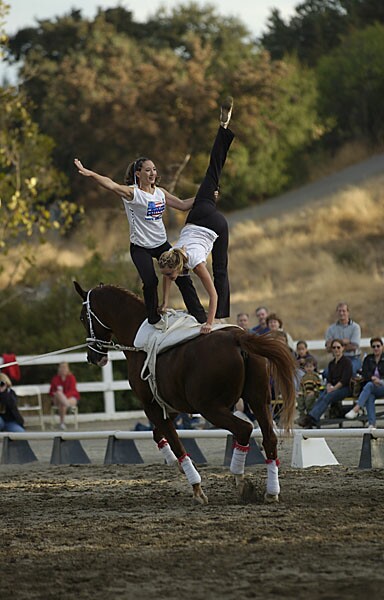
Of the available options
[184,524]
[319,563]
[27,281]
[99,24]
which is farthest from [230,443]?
[99,24]

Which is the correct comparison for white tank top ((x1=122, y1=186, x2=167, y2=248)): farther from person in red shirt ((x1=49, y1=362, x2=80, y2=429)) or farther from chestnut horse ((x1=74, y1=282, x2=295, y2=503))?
person in red shirt ((x1=49, y1=362, x2=80, y2=429))

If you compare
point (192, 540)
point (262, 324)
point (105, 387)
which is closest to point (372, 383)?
point (262, 324)

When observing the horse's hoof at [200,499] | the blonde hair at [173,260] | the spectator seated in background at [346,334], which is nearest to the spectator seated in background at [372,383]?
the spectator seated in background at [346,334]

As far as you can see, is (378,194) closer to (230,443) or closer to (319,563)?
(230,443)

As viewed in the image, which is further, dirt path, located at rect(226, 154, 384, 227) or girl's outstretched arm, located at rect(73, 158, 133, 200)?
dirt path, located at rect(226, 154, 384, 227)

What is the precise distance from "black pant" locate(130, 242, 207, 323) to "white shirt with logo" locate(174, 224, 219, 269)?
34cm

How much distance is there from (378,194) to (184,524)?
3323cm

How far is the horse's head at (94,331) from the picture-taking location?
10359 mm

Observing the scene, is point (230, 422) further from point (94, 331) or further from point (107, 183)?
point (107, 183)

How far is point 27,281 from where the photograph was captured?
29.0 meters

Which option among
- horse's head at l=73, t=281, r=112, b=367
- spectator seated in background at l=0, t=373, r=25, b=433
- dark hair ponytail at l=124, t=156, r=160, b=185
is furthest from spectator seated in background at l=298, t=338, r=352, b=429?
dark hair ponytail at l=124, t=156, r=160, b=185

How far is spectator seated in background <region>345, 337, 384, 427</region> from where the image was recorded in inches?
573

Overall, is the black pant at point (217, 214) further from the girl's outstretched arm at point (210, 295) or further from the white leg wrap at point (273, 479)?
the white leg wrap at point (273, 479)

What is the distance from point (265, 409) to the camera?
29.4ft
